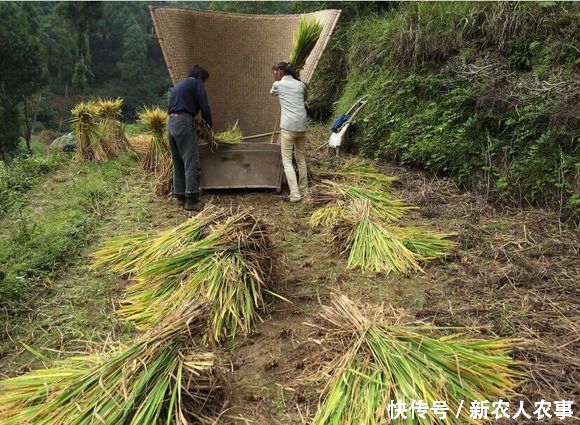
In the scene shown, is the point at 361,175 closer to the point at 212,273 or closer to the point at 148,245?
the point at 148,245

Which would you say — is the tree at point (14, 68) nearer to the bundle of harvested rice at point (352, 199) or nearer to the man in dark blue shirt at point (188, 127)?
the man in dark blue shirt at point (188, 127)

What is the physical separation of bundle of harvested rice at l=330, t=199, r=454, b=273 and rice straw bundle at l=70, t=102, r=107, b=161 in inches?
173

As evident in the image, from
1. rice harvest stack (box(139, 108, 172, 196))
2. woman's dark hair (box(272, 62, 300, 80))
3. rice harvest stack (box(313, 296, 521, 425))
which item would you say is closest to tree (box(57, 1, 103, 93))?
rice harvest stack (box(139, 108, 172, 196))

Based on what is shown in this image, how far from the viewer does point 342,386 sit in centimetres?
196

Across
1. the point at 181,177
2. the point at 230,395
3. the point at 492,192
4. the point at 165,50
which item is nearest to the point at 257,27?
the point at 165,50

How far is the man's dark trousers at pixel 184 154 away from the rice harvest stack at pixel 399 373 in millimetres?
2714

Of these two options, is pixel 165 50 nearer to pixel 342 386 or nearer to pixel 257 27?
pixel 257 27

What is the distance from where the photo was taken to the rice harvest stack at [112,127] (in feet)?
22.6

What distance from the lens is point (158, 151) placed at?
5883mm

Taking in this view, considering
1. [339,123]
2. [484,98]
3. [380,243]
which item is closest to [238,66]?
[339,123]

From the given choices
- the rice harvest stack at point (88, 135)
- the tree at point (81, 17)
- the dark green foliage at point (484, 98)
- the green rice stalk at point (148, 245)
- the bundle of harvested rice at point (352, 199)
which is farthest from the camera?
the tree at point (81, 17)

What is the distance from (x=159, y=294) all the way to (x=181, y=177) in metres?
2.09

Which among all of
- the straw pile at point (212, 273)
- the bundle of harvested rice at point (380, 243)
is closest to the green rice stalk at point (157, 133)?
the straw pile at point (212, 273)

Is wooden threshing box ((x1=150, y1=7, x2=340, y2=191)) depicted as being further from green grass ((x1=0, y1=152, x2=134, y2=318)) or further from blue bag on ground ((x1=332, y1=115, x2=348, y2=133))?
green grass ((x1=0, y1=152, x2=134, y2=318))
